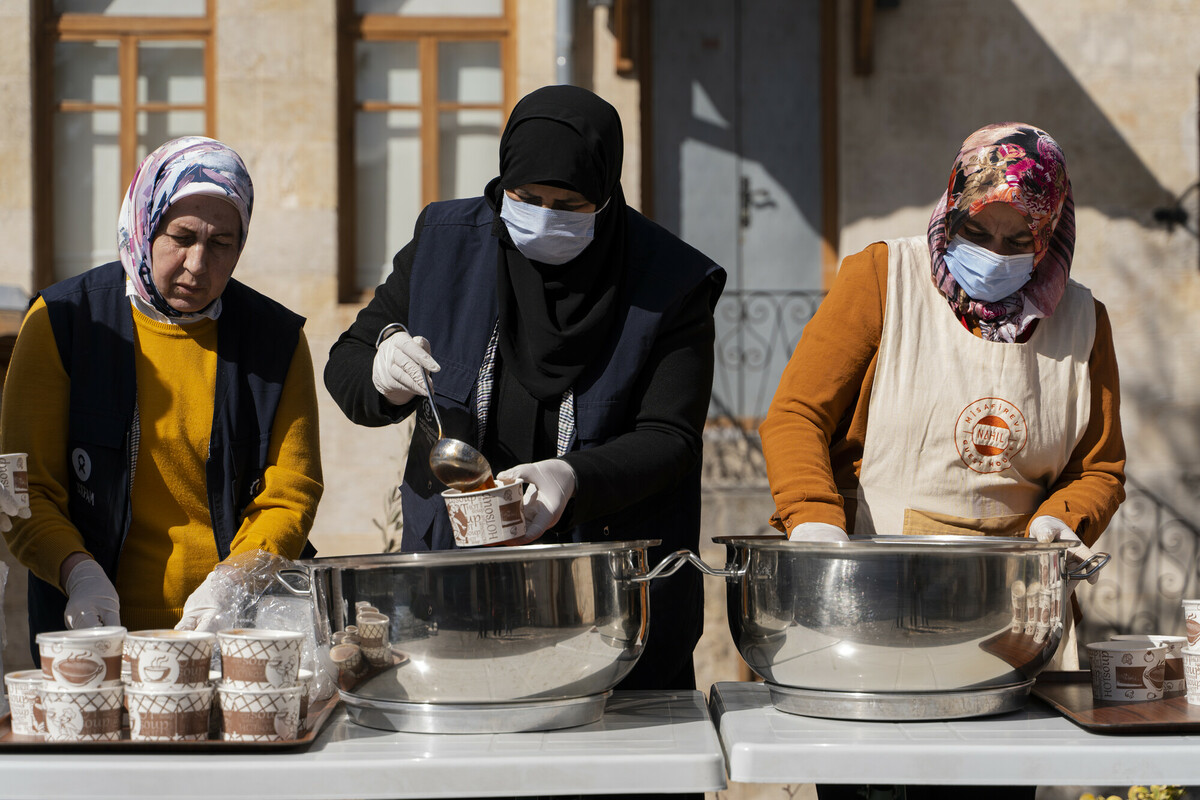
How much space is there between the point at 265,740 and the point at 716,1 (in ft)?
20.3

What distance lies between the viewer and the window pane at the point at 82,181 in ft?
21.8

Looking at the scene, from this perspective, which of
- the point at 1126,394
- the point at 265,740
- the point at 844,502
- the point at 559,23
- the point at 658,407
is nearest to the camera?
the point at 265,740

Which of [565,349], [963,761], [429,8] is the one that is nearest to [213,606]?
[565,349]

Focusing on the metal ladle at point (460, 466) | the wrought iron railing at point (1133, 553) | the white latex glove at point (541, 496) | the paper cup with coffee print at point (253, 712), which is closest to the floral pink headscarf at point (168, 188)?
the metal ladle at point (460, 466)

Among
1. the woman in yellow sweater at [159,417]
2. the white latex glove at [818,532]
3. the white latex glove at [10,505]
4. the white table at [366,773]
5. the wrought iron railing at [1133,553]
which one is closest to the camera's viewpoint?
the white table at [366,773]

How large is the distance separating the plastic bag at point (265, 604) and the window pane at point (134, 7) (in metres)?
5.31

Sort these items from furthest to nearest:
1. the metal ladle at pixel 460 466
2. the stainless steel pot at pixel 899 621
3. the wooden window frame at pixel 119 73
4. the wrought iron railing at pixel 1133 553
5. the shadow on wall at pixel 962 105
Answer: the shadow on wall at pixel 962 105
the wooden window frame at pixel 119 73
the wrought iron railing at pixel 1133 553
the metal ladle at pixel 460 466
the stainless steel pot at pixel 899 621

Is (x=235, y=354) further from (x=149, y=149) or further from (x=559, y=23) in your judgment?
(x=149, y=149)

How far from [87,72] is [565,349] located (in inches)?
220

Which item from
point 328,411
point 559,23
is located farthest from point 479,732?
point 559,23

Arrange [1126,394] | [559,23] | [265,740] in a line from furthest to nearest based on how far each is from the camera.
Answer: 1. [1126,394]
2. [559,23]
3. [265,740]

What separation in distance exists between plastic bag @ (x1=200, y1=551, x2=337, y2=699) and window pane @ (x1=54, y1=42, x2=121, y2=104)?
538 centimetres

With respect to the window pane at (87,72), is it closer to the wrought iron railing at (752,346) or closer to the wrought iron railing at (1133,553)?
the wrought iron railing at (752,346)

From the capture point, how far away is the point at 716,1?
22.8ft
